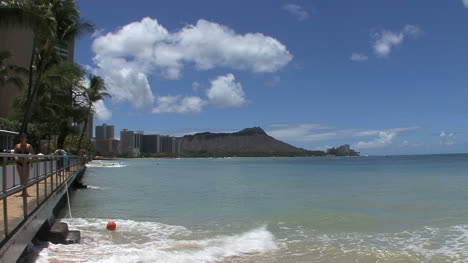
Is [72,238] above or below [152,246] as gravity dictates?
above

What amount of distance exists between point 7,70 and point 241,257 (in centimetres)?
1941

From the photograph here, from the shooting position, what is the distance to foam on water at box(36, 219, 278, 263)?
7133mm

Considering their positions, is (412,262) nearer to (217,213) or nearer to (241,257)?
(241,257)

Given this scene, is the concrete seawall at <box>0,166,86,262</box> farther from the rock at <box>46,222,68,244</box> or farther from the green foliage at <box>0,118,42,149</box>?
the green foliage at <box>0,118,42,149</box>

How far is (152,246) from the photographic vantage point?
818 centimetres

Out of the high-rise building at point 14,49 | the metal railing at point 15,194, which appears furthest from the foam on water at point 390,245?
the high-rise building at point 14,49

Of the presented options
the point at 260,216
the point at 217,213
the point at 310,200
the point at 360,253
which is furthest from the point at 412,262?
the point at 310,200

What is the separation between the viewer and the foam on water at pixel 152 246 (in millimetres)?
7133

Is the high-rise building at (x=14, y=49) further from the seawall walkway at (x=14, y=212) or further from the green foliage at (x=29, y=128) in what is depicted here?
the seawall walkway at (x=14, y=212)

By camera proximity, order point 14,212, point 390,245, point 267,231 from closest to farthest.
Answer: point 14,212 < point 390,245 < point 267,231

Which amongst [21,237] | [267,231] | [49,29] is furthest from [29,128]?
[21,237]

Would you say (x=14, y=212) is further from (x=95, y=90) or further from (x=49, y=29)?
(x=95, y=90)

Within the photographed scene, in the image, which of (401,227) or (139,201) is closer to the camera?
(401,227)

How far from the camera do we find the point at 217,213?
13484 mm
